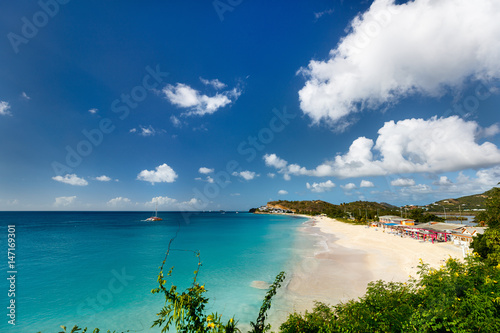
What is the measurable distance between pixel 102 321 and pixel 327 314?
49.3 ft

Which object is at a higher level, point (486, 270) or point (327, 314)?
point (486, 270)

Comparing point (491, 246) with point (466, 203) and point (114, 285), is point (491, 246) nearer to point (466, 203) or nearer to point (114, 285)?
point (114, 285)

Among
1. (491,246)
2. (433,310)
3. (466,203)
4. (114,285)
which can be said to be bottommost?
(466,203)

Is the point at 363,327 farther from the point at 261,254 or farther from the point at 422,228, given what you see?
the point at 422,228

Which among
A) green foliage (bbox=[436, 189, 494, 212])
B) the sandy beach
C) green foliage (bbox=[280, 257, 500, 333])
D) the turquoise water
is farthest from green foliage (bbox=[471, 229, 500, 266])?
green foliage (bbox=[436, 189, 494, 212])

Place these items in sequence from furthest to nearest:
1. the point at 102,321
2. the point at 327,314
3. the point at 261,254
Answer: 1. the point at 261,254
2. the point at 102,321
3. the point at 327,314

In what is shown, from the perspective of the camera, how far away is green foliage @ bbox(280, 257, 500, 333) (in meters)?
4.42

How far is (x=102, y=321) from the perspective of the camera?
13594mm

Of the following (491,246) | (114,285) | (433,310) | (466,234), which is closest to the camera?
A: (433,310)

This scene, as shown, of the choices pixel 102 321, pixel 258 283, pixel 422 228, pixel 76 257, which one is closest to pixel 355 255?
pixel 258 283

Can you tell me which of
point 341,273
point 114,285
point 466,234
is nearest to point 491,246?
point 341,273

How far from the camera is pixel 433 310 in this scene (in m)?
4.73

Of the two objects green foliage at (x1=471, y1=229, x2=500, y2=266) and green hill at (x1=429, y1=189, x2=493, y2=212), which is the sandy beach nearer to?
green foliage at (x1=471, y1=229, x2=500, y2=266)

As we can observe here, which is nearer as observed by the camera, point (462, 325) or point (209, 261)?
point (462, 325)
